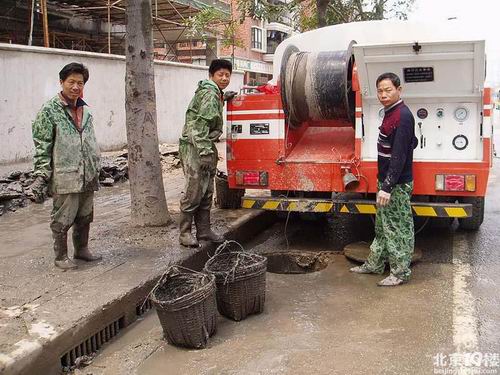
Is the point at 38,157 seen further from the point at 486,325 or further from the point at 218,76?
the point at 486,325

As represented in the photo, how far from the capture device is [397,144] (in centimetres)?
482

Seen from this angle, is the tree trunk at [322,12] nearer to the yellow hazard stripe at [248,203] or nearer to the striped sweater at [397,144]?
the yellow hazard stripe at [248,203]

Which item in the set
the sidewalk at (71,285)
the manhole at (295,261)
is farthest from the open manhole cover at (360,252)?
the sidewalk at (71,285)

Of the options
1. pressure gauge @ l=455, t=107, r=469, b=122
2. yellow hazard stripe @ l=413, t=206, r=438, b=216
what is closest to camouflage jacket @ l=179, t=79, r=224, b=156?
yellow hazard stripe @ l=413, t=206, r=438, b=216

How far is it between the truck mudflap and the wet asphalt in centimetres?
54

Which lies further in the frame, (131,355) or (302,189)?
(302,189)

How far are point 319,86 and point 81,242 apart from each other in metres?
2.87

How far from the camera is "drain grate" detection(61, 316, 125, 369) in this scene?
11.9 ft

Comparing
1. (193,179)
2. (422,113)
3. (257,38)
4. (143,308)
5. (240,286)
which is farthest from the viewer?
(257,38)

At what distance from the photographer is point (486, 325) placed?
3994 millimetres

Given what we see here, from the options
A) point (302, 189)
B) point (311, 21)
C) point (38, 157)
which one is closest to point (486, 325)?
point (302, 189)

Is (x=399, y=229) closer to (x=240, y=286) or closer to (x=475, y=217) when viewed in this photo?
(x=240, y=286)

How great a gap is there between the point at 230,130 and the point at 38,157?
2.25 metres

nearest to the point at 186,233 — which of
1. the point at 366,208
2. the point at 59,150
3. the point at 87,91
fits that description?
the point at 59,150
